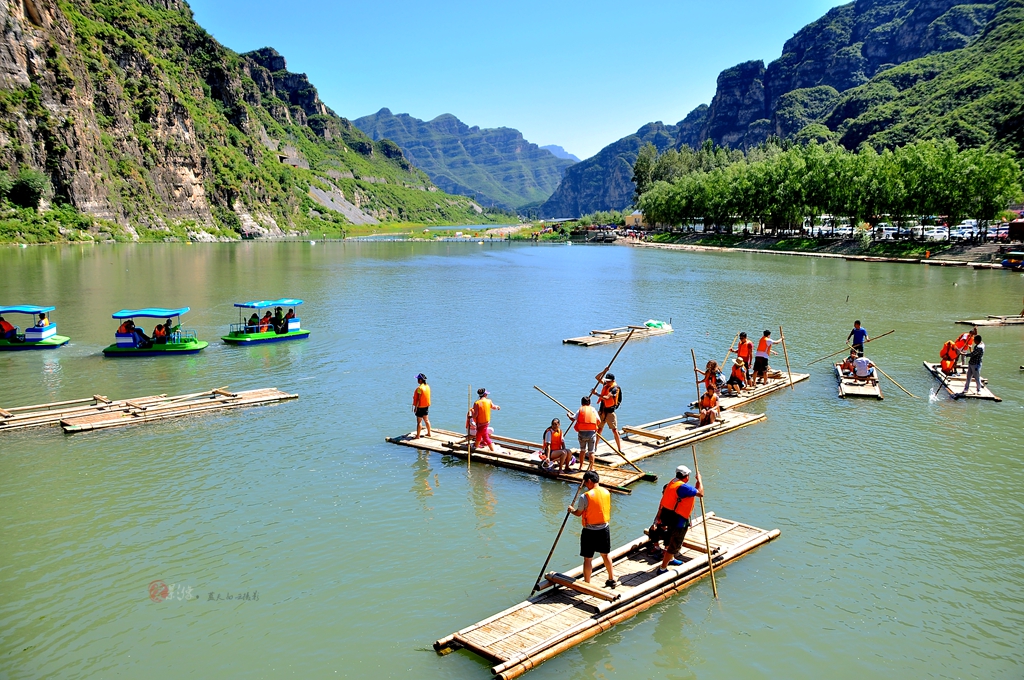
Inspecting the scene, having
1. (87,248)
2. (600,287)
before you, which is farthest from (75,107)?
(600,287)

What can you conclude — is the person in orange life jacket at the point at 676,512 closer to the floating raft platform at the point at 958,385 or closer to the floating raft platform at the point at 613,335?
the floating raft platform at the point at 958,385

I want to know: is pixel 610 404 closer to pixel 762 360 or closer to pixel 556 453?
pixel 556 453

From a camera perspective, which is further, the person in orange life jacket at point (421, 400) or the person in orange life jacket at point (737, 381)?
the person in orange life jacket at point (737, 381)

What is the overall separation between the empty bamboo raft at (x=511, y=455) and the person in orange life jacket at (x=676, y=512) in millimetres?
4729

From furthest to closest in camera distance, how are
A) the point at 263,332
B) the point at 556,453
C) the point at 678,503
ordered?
1. the point at 263,332
2. the point at 556,453
3. the point at 678,503

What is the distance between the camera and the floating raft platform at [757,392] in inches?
1094

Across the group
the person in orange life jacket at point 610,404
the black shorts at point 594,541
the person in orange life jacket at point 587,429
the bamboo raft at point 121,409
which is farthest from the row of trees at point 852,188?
the black shorts at point 594,541

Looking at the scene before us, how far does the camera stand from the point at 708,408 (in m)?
25.2

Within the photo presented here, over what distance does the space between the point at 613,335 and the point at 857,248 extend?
8036 centimetres

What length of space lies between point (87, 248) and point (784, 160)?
396ft

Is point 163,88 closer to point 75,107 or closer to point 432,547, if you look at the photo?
point 75,107

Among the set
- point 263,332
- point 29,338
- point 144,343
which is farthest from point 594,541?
point 29,338

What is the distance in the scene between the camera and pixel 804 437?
2481 centimetres

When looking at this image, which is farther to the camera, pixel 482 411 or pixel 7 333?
pixel 7 333
